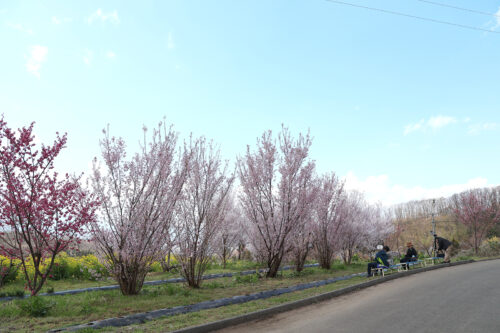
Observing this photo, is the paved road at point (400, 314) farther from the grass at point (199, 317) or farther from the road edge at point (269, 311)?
the grass at point (199, 317)

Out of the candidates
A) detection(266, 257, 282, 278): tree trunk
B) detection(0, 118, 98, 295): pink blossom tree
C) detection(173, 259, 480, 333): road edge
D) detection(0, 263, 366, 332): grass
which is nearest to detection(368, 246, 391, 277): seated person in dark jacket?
detection(173, 259, 480, 333): road edge

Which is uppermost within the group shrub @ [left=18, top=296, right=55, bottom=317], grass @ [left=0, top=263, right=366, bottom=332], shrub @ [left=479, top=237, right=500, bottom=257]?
shrub @ [left=18, top=296, right=55, bottom=317]

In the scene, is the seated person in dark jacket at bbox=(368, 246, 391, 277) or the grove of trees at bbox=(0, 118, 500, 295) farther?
the seated person in dark jacket at bbox=(368, 246, 391, 277)

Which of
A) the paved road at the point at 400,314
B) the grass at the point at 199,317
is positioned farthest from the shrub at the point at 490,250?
the grass at the point at 199,317

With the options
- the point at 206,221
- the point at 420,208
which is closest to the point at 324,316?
the point at 206,221

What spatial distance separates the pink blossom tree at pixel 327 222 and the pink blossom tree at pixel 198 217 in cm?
709

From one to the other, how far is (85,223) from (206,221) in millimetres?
3761

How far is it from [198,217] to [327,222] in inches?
344

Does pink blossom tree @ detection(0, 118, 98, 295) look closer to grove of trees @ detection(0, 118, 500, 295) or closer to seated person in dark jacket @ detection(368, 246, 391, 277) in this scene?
grove of trees @ detection(0, 118, 500, 295)

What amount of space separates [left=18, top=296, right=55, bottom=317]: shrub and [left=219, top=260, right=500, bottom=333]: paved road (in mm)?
4029

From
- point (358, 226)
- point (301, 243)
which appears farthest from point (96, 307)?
point (358, 226)

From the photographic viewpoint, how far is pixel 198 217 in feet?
34.7

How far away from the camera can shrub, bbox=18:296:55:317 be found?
6.41m

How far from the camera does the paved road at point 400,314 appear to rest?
518 centimetres
